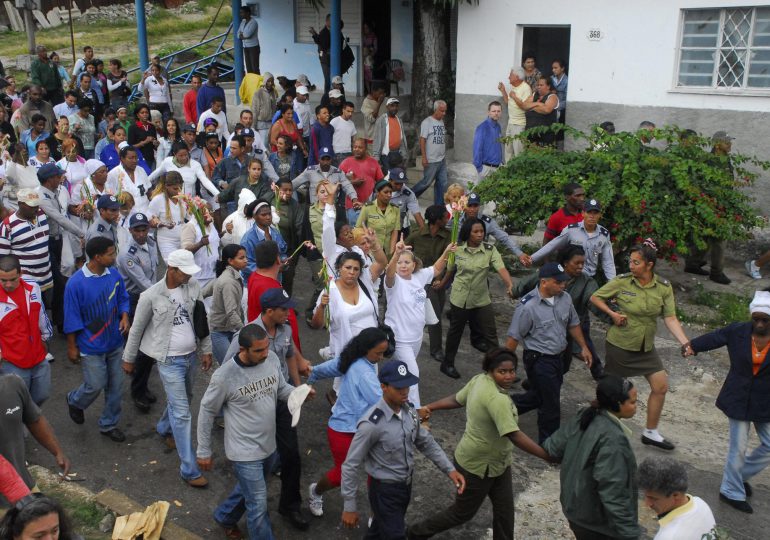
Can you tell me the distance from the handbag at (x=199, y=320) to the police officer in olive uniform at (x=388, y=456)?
6.85 feet

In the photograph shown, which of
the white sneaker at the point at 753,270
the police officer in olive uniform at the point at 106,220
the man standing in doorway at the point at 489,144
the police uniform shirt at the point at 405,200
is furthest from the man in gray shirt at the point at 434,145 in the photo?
the police officer in olive uniform at the point at 106,220

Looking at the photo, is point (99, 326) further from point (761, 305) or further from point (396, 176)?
point (761, 305)

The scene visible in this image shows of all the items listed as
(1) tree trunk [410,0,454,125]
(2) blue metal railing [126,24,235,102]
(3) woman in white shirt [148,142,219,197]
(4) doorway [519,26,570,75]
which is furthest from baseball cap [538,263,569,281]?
(2) blue metal railing [126,24,235,102]

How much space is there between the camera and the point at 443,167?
13.3m

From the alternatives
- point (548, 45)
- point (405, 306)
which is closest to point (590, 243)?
point (405, 306)

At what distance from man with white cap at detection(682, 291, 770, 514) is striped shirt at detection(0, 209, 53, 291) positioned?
6276 millimetres

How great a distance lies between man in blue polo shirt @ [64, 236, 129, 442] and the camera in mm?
6820

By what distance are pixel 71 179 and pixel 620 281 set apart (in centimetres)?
655

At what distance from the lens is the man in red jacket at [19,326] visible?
6305 millimetres

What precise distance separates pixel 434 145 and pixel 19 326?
7782 millimetres

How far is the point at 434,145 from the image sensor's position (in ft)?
42.4

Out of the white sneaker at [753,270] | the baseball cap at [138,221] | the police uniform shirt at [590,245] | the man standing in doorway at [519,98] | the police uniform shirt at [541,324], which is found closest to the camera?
the police uniform shirt at [541,324]

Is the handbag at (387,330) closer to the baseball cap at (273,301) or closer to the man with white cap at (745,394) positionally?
the baseball cap at (273,301)

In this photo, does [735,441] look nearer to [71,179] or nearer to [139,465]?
[139,465]
